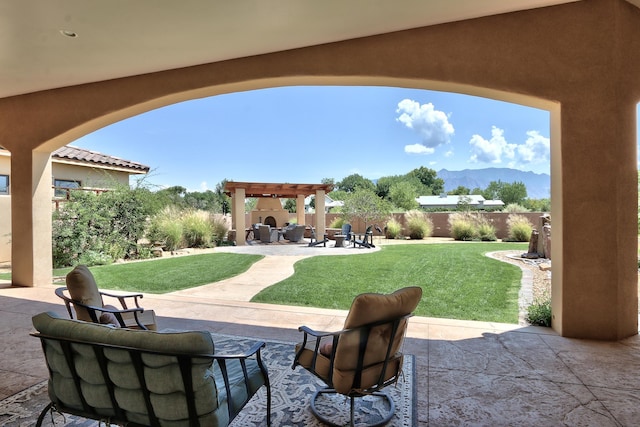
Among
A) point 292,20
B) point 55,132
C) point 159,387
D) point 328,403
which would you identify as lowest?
point 328,403

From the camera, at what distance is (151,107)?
6086 mm

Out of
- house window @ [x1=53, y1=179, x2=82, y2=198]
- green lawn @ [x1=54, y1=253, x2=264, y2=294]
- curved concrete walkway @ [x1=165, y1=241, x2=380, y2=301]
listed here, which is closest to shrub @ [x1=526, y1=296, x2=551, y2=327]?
curved concrete walkway @ [x1=165, y1=241, x2=380, y2=301]

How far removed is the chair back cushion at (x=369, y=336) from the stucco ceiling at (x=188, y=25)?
3.21 meters

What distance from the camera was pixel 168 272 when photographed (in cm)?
902

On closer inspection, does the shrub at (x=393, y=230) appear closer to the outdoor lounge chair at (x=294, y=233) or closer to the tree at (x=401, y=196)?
the outdoor lounge chair at (x=294, y=233)

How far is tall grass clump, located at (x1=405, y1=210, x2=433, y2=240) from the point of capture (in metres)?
18.9

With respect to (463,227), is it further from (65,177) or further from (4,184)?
(4,184)

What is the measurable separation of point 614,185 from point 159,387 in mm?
4846

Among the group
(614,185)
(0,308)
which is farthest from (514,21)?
(0,308)

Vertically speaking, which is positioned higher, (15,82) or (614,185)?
(15,82)

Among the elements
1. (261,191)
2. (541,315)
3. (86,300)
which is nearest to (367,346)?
(86,300)

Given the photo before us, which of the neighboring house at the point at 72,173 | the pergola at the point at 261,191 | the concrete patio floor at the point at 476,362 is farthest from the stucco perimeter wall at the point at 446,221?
the concrete patio floor at the point at 476,362

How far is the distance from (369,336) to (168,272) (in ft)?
26.4

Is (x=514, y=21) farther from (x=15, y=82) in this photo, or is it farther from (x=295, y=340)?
(x=15, y=82)
